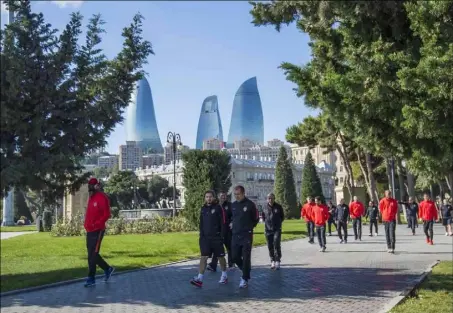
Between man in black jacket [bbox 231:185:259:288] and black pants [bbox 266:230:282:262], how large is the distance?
2394mm

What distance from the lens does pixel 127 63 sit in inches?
417

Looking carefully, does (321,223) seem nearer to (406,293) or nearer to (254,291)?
(254,291)

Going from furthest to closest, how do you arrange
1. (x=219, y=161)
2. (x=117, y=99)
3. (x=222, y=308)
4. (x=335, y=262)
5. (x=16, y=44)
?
(x=219, y=161) → (x=335, y=262) → (x=117, y=99) → (x=16, y=44) → (x=222, y=308)

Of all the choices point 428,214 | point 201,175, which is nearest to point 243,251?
point 428,214

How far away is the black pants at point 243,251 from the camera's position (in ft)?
30.9

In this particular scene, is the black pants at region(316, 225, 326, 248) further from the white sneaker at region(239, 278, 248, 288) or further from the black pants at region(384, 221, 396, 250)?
the white sneaker at region(239, 278, 248, 288)

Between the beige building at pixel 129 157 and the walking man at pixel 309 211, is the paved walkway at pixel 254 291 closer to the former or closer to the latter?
the walking man at pixel 309 211

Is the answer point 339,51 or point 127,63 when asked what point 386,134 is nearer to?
point 339,51

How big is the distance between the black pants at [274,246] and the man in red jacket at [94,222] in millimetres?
3997

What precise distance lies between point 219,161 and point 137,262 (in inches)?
507

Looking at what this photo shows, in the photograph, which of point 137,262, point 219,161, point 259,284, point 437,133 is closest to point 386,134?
point 437,133

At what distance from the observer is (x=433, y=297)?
8.31 metres

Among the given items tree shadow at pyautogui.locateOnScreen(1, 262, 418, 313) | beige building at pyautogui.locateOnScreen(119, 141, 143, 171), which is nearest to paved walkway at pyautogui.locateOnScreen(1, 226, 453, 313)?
Result: tree shadow at pyautogui.locateOnScreen(1, 262, 418, 313)

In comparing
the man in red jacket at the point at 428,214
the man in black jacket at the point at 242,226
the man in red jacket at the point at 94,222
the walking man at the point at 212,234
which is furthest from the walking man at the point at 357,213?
the man in red jacket at the point at 94,222
